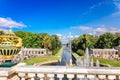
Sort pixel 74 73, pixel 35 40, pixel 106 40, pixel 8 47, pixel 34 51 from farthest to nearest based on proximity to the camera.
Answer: pixel 35 40 → pixel 106 40 → pixel 34 51 → pixel 8 47 → pixel 74 73

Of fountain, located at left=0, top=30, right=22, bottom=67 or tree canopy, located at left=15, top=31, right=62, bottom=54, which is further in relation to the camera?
tree canopy, located at left=15, top=31, right=62, bottom=54

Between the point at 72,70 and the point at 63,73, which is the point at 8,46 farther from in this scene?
the point at 72,70

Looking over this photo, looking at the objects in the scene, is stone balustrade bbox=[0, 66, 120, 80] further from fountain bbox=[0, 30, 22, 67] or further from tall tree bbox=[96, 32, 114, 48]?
tall tree bbox=[96, 32, 114, 48]

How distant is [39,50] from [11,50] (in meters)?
83.8

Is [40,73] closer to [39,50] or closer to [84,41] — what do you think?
[39,50]

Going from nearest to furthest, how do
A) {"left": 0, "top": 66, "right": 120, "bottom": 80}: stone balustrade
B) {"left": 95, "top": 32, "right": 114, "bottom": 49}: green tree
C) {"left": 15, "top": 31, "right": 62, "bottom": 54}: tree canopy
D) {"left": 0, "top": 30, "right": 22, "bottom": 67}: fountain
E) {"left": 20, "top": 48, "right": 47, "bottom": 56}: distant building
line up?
{"left": 0, "top": 66, "right": 120, "bottom": 80}: stone balustrade → {"left": 0, "top": 30, "right": 22, "bottom": 67}: fountain → {"left": 20, "top": 48, "right": 47, "bottom": 56}: distant building → {"left": 15, "top": 31, "right": 62, "bottom": 54}: tree canopy → {"left": 95, "top": 32, "right": 114, "bottom": 49}: green tree

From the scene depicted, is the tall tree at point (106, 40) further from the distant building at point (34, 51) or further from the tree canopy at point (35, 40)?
the distant building at point (34, 51)

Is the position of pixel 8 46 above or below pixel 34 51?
above

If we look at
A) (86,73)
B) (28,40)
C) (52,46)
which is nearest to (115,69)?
(86,73)

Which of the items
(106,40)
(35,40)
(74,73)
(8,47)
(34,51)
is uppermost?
(35,40)

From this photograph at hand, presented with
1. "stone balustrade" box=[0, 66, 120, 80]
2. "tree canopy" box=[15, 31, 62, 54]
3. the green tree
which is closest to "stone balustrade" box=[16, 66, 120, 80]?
"stone balustrade" box=[0, 66, 120, 80]

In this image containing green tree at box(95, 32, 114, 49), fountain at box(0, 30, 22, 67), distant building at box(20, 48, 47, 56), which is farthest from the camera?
Result: green tree at box(95, 32, 114, 49)

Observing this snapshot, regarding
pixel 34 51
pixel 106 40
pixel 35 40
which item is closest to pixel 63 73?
pixel 34 51

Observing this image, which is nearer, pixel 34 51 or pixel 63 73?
pixel 63 73
